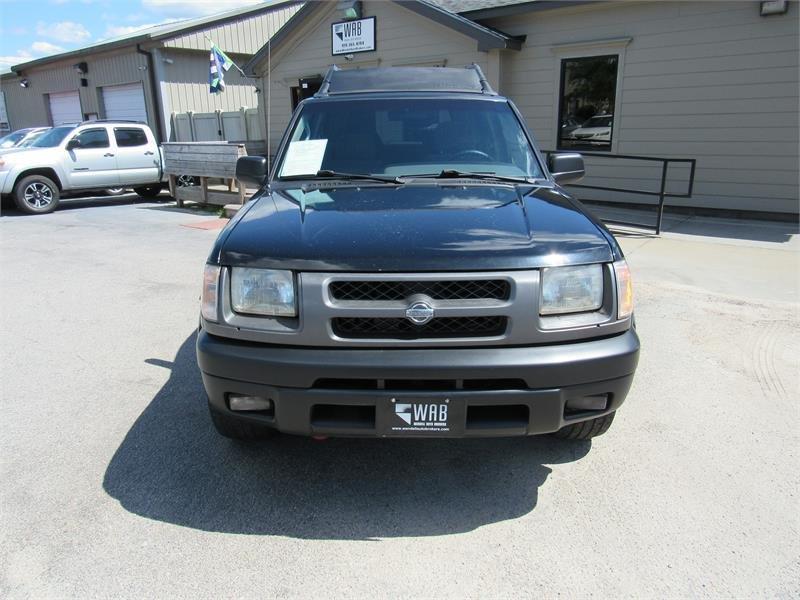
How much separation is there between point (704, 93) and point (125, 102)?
17.5 meters

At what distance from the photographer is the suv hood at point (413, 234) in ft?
7.68

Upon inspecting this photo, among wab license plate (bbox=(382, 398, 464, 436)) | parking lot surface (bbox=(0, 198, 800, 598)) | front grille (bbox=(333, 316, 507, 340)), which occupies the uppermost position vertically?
front grille (bbox=(333, 316, 507, 340))

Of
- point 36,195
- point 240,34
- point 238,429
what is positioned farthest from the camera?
point 240,34

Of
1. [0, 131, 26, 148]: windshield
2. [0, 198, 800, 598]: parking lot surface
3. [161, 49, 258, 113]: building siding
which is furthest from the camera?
[161, 49, 258, 113]: building siding

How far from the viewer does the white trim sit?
9875 mm

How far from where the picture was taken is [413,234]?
96.3 inches

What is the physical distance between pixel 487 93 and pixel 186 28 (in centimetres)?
1696

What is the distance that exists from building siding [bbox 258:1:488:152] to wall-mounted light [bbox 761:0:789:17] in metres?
4.55

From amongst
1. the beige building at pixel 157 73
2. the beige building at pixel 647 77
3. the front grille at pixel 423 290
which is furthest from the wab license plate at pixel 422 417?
the beige building at pixel 157 73

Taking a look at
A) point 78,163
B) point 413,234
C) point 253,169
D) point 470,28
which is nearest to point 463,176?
point 413,234

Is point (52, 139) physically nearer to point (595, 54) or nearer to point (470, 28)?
point (470, 28)

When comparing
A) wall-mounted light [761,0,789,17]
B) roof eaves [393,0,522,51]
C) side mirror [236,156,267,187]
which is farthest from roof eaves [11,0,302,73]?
side mirror [236,156,267,187]

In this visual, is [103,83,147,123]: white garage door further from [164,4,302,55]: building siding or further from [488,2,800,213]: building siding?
[488,2,800,213]: building siding

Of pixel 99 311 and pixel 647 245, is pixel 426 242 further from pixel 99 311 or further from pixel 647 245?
pixel 647 245
